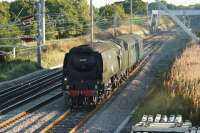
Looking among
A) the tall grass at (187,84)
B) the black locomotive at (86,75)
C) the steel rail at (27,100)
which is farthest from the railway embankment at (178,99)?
the steel rail at (27,100)

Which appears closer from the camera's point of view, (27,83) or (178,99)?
(178,99)

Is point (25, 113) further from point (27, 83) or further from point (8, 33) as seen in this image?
point (8, 33)

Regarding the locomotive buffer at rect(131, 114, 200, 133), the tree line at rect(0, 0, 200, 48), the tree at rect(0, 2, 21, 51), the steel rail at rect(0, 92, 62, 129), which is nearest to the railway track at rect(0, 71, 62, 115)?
the steel rail at rect(0, 92, 62, 129)

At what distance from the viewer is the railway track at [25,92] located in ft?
75.3

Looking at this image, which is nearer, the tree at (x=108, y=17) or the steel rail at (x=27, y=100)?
the steel rail at (x=27, y=100)

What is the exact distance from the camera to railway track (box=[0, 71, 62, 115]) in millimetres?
22953

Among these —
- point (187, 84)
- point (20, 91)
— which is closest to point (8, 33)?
point (20, 91)

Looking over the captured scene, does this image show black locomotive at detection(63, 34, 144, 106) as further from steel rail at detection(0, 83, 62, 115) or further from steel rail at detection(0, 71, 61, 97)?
steel rail at detection(0, 71, 61, 97)

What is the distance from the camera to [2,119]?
19.7 m

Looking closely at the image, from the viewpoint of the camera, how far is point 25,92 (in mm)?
26750

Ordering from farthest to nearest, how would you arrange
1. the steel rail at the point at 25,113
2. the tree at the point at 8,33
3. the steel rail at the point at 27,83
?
the tree at the point at 8,33
the steel rail at the point at 27,83
the steel rail at the point at 25,113

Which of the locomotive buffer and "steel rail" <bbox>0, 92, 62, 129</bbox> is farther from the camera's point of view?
"steel rail" <bbox>0, 92, 62, 129</bbox>

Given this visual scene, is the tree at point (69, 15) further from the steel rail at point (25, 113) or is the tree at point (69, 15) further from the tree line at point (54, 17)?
the steel rail at point (25, 113)

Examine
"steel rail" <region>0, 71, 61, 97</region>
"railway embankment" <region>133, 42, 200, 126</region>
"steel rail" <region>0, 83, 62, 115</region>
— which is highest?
"railway embankment" <region>133, 42, 200, 126</region>
